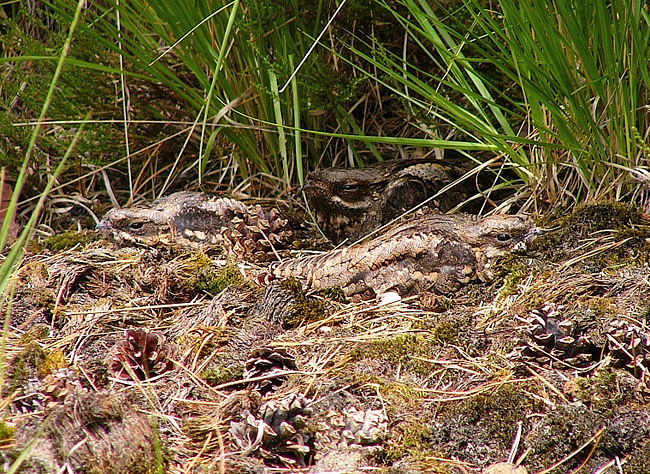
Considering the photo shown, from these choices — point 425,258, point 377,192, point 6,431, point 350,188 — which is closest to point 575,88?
point 425,258

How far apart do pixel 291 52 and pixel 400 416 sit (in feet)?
7.99

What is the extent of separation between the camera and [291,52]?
4.00m

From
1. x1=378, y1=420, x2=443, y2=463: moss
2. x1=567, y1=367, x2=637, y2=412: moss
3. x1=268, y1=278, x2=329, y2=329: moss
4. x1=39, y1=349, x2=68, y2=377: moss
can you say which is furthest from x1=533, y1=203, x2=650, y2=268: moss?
x1=39, y1=349, x2=68, y2=377: moss

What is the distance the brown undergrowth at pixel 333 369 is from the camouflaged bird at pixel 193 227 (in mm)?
339

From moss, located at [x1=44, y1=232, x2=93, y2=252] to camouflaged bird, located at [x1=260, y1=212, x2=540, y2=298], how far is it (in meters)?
1.53

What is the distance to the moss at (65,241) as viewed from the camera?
408cm

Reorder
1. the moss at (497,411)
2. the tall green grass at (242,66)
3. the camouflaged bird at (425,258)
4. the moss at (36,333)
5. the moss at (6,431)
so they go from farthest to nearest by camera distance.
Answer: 1. the tall green grass at (242,66)
2. the camouflaged bird at (425,258)
3. the moss at (36,333)
4. the moss at (497,411)
5. the moss at (6,431)

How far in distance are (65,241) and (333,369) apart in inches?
88.9

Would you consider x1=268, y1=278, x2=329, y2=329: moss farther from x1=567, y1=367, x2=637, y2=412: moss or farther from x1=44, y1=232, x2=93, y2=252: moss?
x1=44, y1=232, x2=93, y2=252: moss

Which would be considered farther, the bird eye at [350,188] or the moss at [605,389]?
the bird eye at [350,188]

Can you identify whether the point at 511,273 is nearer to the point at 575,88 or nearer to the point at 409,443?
the point at 575,88

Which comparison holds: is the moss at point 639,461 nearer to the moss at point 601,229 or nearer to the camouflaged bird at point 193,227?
the moss at point 601,229

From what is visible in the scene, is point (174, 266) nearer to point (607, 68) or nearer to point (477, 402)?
point (477, 402)

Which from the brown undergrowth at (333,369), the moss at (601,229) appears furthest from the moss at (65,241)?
the moss at (601,229)
